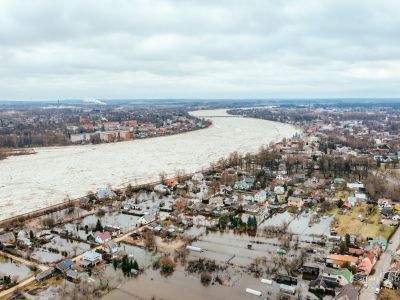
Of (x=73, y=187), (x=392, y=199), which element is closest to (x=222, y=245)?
(x=392, y=199)

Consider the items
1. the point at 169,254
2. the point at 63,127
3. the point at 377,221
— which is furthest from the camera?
the point at 63,127

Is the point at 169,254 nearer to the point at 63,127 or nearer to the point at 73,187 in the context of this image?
the point at 73,187

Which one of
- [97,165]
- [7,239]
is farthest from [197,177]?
[7,239]

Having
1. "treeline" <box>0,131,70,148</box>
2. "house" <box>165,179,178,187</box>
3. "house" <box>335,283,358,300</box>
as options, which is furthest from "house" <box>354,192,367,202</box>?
"treeline" <box>0,131,70,148</box>

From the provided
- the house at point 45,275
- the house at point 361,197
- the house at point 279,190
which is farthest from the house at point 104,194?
the house at point 361,197

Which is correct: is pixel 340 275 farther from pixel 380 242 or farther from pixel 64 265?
pixel 64 265

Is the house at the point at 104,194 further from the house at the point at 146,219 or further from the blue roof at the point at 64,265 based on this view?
the blue roof at the point at 64,265

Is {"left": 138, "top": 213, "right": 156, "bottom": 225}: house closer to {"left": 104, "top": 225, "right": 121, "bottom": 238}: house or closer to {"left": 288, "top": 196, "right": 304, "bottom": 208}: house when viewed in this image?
{"left": 104, "top": 225, "right": 121, "bottom": 238}: house
